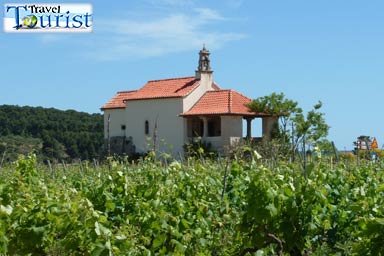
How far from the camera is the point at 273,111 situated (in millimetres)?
40500

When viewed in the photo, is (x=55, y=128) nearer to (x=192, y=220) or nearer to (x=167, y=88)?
(x=167, y=88)

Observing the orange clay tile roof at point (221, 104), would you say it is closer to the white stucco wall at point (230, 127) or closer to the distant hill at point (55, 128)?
the white stucco wall at point (230, 127)

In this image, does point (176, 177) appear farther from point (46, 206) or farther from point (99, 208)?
point (46, 206)

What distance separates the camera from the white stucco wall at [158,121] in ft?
135

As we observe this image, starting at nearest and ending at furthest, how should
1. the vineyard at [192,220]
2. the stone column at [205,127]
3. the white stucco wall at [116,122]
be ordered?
the vineyard at [192,220] → the stone column at [205,127] → the white stucco wall at [116,122]

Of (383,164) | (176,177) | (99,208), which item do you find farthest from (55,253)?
(383,164)

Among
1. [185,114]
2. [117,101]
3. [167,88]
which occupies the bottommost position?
[185,114]

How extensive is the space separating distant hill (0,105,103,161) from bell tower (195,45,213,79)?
16.7 m

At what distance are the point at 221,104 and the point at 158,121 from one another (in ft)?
14.6

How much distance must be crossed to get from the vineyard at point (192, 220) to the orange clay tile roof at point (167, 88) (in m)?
34.9

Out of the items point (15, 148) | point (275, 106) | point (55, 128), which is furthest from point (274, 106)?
point (55, 128)

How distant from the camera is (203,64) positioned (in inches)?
1670

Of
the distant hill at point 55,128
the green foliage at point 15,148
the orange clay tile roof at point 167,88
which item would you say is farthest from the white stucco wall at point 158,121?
the distant hill at point 55,128

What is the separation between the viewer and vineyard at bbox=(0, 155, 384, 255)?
4441 millimetres
